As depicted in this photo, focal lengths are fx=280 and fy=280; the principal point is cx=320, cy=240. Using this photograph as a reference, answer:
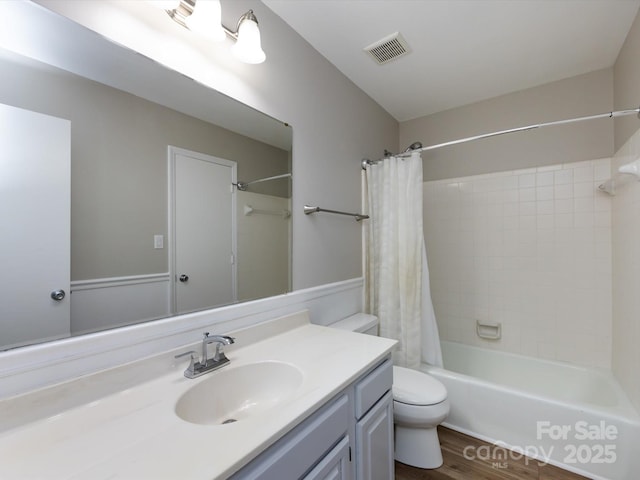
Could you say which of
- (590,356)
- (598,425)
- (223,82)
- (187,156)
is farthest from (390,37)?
(590,356)

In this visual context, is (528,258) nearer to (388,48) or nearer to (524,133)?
(524,133)

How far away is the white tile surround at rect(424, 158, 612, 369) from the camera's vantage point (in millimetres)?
1977

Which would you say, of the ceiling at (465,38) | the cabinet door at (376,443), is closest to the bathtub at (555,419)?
the cabinet door at (376,443)

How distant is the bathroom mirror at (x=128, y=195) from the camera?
785mm

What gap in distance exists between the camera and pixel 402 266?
6.52ft

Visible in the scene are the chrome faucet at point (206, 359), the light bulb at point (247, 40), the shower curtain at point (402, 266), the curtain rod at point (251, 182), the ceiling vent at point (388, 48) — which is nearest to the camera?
the chrome faucet at point (206, 359)

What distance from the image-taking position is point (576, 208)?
80.2 inches

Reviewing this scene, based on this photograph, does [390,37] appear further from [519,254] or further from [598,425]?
[598,425]

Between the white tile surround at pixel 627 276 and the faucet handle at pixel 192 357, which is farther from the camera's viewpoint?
the white tile surround at pixel 627 276

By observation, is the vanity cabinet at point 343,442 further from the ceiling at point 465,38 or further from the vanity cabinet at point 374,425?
the ceiling at point 465,38

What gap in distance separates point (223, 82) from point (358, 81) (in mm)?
1219

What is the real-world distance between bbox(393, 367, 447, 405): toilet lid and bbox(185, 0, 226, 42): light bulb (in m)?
1.91

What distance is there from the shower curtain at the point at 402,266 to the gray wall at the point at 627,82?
115cm

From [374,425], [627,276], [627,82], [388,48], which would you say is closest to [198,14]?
[388,48]
